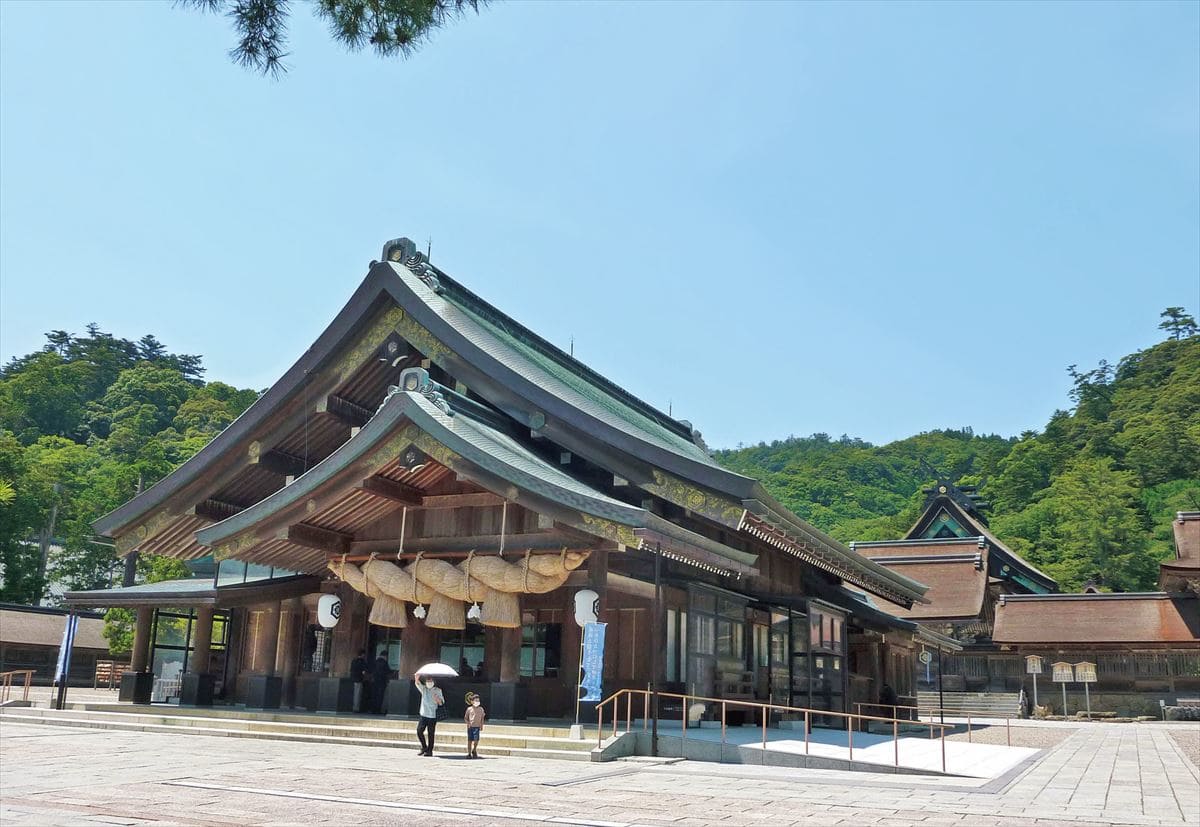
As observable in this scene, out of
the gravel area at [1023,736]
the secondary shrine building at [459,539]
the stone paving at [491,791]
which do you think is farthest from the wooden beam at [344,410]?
the gravel area at [1023,736]

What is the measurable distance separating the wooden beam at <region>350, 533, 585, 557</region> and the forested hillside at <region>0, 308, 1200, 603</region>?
2003cm

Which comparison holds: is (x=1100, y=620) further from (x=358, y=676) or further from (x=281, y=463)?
(x=281, y=463)

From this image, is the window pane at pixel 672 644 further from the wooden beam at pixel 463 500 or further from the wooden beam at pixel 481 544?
the wooden beam at pixel 463 500

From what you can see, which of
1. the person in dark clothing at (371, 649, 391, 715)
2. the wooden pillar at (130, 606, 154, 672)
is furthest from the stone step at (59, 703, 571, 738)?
the wooden pillar at (130, 606, 154, 672)

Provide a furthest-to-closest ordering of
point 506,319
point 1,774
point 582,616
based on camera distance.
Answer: point 506,319 < point 582,616 < point 1,774

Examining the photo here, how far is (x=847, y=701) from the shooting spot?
22.3m

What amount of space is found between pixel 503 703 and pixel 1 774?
7.47m

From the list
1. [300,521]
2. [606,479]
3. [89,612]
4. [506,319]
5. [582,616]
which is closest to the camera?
[582,616]

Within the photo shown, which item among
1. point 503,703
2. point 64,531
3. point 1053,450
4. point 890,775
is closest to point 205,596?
point 503,703

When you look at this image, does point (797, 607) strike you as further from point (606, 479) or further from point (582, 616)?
point (582, 616)

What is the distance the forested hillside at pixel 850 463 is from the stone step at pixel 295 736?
17.4 m

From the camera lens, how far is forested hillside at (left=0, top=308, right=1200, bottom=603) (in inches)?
2120

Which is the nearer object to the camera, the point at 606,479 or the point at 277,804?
the point at 277,804

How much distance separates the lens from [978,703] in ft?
135
